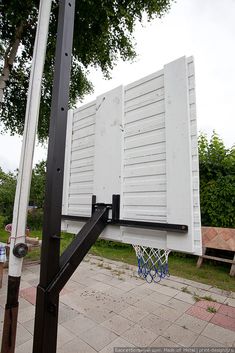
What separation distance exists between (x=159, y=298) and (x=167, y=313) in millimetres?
435

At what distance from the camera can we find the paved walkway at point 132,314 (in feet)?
7.11

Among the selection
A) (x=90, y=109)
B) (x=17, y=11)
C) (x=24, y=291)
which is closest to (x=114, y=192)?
(x=90, y=109)

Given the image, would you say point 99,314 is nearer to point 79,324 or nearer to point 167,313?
point 79,324

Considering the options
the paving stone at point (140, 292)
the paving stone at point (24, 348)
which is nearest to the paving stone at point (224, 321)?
the paving stone at point (140, 292)

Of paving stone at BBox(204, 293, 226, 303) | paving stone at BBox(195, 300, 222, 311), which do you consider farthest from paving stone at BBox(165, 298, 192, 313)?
paving stone at BBox(204, 293, 226, 303)

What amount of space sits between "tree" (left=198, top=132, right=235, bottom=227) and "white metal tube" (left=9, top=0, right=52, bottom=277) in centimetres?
476

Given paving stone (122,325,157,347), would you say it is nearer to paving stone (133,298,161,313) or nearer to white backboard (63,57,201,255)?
paving stone (133,298,161,313)

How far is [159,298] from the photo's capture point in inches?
126

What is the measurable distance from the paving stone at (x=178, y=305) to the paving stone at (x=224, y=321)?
0.37 metres

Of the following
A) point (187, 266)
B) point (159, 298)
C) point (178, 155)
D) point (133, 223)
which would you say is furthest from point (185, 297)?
point (178, 155)

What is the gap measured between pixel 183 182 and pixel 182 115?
383 millimetres

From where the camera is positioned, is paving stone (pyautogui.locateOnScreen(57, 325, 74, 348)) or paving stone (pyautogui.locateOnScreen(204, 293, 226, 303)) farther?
paving stone (pyautogui.locateOnScreen(204, 293, 226, 303))

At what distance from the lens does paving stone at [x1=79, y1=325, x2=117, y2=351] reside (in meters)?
2.10

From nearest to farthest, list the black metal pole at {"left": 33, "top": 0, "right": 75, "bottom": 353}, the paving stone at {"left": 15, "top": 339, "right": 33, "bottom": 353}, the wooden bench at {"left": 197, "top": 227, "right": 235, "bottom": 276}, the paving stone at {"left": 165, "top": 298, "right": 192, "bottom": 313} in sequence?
the black metal pole at {"left": 33, "top": 0, "right": 75, "bottom": 353} → the paving stone at {"left": 15, "top": 339, "right": 33, "bottom": 353} → the paving stone at {"left": 165, "top": 298, "right": 192, "bottom": 313} → the wooden bench at {"left": 197, "top": 227, "right": 235, "bottom": 276}
